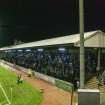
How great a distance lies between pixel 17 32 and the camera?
103812mm

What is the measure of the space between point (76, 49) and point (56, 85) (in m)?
3.47

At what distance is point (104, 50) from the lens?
85.8ft

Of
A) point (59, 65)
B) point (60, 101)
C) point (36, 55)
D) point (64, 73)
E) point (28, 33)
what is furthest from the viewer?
point (28, 33)

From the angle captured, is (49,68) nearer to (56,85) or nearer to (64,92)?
(56,85)

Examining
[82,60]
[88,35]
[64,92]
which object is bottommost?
[64,92]

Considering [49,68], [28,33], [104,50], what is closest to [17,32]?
[28,33]

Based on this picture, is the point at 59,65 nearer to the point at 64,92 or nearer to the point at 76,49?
the point at 76,49

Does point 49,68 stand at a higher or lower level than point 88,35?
lower

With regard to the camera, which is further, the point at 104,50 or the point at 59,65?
the point at 59,65

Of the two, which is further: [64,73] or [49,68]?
[49,68]

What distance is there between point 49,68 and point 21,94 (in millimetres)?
13799

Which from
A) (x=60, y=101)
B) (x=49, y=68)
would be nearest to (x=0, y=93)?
(x=60, y=101)

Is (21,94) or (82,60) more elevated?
(82,60)

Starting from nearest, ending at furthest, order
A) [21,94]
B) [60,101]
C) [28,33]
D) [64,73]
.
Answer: [60,101], [21,94], [64,73], [28,33]
